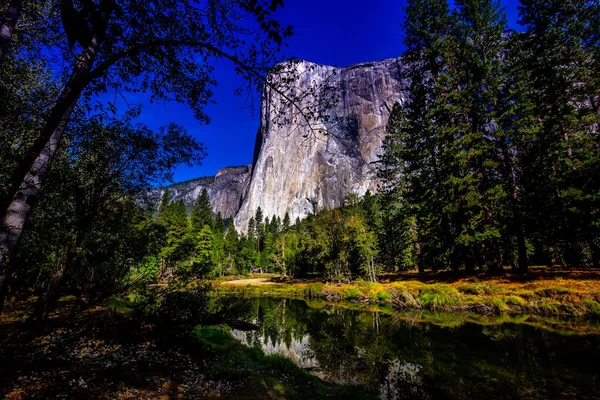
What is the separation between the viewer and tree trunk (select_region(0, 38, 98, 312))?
285 centimetres

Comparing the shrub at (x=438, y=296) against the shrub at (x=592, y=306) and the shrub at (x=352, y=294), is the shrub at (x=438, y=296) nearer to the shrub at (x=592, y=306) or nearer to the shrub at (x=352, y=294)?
the shrub at (x=592, y=306)

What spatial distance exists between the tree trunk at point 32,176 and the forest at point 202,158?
0.05ft

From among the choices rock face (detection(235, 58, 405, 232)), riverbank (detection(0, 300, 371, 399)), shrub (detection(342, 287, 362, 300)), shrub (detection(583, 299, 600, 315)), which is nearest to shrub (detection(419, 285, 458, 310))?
shrub (detection(583, 299, 600, 315))

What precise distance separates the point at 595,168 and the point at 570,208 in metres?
2.57

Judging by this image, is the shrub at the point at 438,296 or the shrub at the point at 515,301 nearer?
the shrub at the point at 515,301

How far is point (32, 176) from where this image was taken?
3.12 meters

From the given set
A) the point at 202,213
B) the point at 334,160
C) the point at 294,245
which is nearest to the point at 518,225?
the point at 294,245

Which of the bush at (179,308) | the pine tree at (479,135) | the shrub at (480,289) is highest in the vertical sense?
the pine tree at (479,135)

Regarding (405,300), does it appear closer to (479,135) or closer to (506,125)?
(479,135)

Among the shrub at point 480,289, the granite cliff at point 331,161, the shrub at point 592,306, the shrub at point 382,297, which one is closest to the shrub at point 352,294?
the shrub at point 382,297

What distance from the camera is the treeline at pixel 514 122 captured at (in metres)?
17.8

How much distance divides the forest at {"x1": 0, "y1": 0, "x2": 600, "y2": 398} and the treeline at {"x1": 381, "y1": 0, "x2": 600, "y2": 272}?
116mm

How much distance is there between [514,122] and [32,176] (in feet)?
83.5

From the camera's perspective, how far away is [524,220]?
20.7 m
